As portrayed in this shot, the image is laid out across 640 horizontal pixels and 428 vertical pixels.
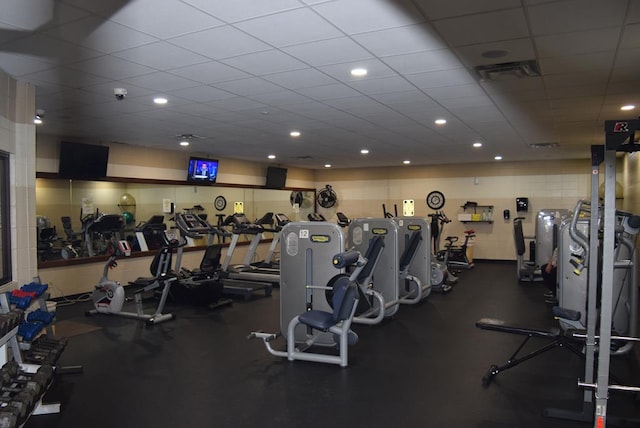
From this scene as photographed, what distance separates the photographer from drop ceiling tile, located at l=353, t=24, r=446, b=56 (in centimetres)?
300

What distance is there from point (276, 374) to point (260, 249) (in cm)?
721

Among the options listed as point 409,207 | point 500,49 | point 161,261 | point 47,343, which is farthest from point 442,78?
point 409,207

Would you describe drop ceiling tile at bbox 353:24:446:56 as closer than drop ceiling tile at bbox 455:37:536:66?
Yes

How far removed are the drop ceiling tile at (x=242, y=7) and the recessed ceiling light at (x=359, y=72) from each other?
1.28 m

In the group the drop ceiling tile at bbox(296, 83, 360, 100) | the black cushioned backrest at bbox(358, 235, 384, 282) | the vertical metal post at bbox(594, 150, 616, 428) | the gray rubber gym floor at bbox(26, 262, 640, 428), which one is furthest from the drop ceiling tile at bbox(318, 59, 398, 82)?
the gray rubber gym floor at bbox(26, 262, 640, 428)

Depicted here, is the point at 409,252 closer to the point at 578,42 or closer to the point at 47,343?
the point at 578,42

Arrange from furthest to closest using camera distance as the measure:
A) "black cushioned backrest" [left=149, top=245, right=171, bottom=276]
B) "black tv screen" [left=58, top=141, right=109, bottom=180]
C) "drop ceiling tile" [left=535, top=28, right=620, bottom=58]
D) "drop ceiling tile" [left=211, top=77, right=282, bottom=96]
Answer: "black tv screen" [left=58, top=141, right=109, bottom=180], "black cushioned backrest" [left=149, top=245, right=171, bottom=276], "drop ceiling tile" [left=211, top=77, right=282, bottom=96], "drop ceiling tile" [left=535, top=28, right=620, bottom=58]

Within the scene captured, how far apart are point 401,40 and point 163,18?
5.10ft

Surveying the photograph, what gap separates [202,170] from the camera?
9.16 meters

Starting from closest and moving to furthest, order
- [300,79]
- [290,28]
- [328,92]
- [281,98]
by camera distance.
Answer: [290,28], [300,79], [328,92], [281,98]

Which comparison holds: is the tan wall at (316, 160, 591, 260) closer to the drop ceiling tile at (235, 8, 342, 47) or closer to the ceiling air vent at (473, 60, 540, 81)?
the ceiling air vent at (473, 60, 540, 81)

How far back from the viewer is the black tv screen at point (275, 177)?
11117 mm

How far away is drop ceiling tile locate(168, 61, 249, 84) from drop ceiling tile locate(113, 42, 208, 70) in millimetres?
95

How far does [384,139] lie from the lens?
759 cm
